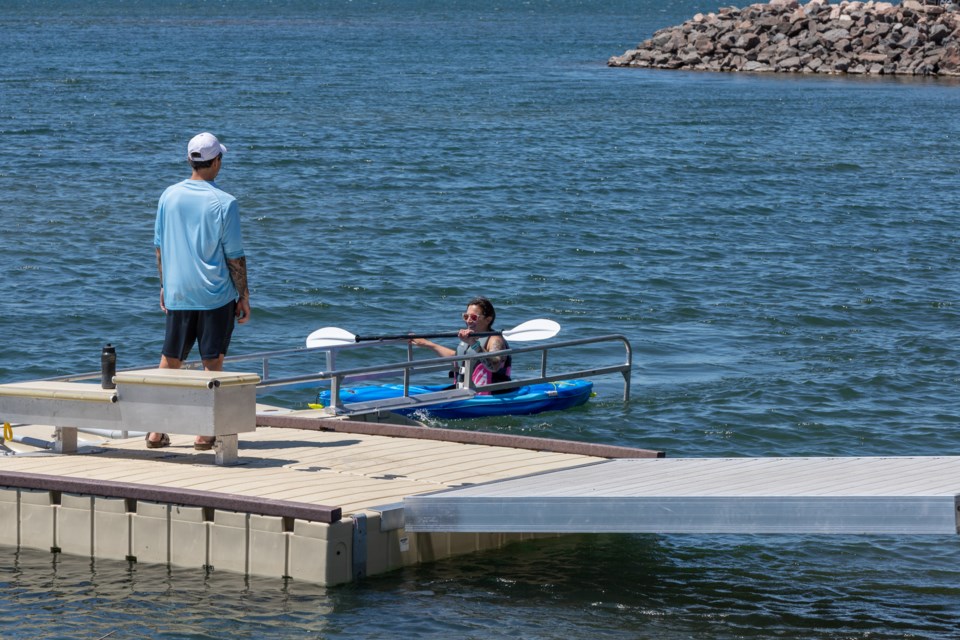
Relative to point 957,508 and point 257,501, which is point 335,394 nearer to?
point 257,501

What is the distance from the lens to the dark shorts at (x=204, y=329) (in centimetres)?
1092

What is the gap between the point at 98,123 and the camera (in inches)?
1704

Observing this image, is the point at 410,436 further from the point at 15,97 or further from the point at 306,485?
the point at 15,97

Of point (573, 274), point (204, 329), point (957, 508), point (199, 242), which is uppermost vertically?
point (199, 242)

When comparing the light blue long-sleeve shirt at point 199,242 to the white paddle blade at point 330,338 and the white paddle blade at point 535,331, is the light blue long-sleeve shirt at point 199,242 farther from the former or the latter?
the white paddle blade at point 535,331

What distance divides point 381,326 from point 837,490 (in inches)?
478

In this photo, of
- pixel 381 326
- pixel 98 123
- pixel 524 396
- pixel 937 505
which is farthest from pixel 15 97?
pixel 937 505

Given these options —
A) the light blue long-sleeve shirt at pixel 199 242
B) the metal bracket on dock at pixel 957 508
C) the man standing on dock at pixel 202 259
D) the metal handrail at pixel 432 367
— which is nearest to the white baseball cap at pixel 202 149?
the man standing on dock at pixel 202 259

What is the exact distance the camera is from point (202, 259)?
10742 millimetres

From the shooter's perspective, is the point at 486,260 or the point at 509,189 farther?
the point at 509,189

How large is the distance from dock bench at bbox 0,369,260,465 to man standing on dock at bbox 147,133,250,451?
0.35 m

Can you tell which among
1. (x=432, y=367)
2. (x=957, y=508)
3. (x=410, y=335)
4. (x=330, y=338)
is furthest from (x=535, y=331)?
(x=957, y=508)

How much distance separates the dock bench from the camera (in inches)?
409

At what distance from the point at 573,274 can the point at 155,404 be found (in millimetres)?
15035
